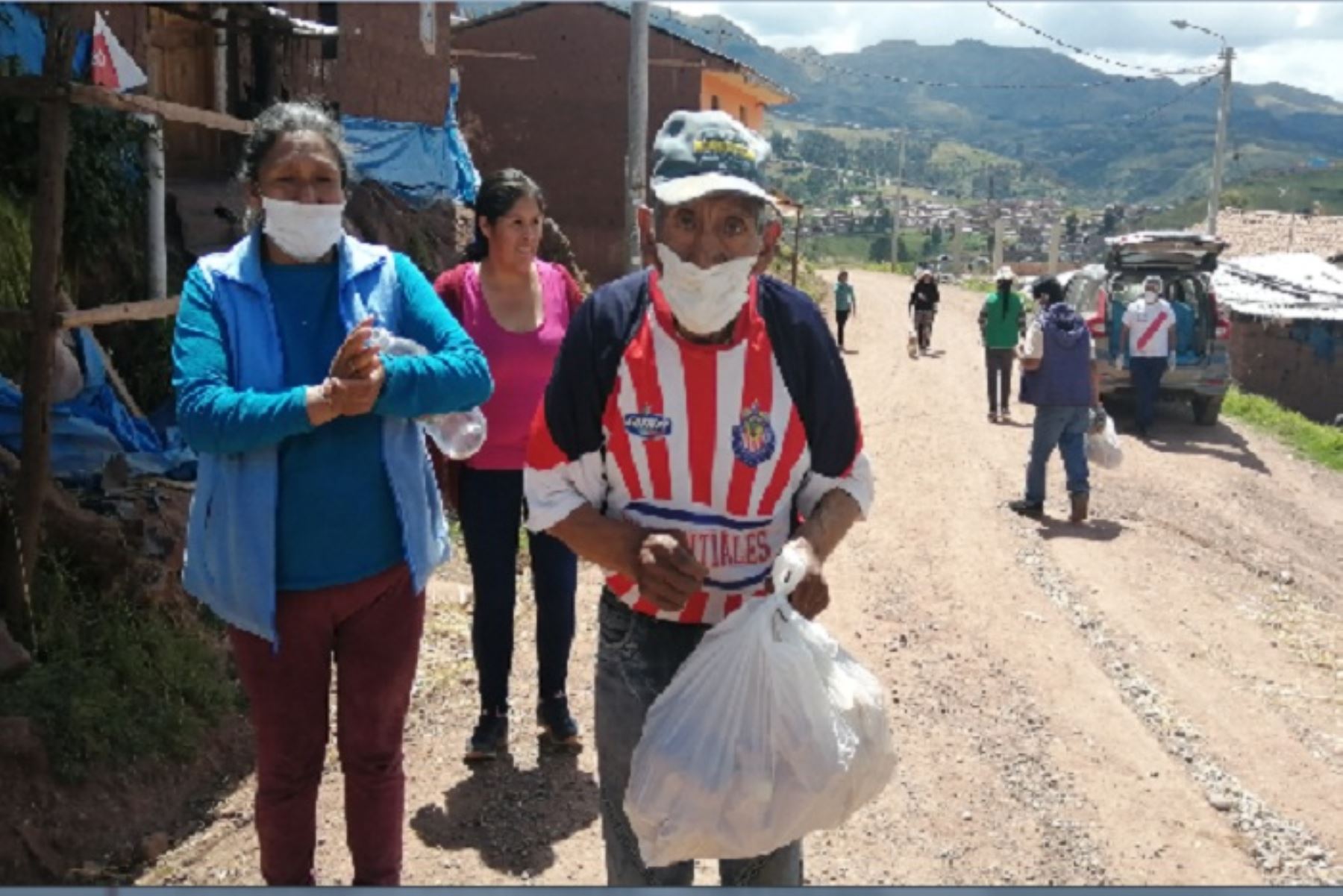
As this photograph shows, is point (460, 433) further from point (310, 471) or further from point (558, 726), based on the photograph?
point (558, 726)

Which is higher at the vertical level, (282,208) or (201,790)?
(282,208)

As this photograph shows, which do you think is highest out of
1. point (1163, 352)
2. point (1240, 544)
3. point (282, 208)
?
point (282, 208)

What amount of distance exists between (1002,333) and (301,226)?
11.6 metres

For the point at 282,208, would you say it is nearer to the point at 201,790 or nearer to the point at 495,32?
the point at 201,790

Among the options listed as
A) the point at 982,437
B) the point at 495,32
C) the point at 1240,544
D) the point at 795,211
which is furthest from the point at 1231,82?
the point at 1240,544

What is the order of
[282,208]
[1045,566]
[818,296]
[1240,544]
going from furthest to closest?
[818,296] < [1240,544] < [1045,566] < [282,208]

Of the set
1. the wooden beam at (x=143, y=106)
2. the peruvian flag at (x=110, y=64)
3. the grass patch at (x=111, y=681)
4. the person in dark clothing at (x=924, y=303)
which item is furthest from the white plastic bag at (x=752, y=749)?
the person in dark clothing at (x=924, y=303)

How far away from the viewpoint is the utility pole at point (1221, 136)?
2378 centimetres

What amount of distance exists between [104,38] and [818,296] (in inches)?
995

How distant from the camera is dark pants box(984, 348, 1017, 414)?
1379 cm

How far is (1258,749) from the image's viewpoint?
209 inches

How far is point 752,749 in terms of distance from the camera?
2.31m

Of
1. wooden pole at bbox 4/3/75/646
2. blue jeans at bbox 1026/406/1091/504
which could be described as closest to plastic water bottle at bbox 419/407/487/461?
wooden pole at bbox 4/3/75/646

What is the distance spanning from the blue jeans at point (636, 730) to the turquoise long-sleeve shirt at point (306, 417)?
0.66 metres
